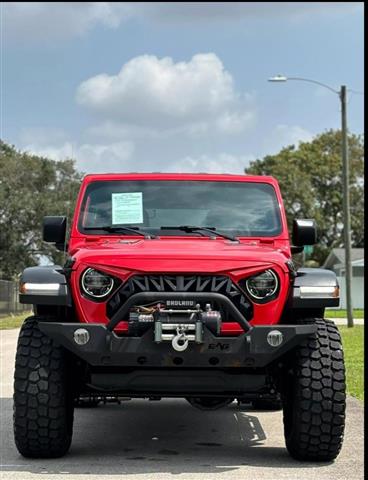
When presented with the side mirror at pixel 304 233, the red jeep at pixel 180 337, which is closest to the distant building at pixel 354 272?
the side mirror at pixel 304 233

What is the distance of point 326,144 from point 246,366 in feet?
232

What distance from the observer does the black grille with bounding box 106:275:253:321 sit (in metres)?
6.45

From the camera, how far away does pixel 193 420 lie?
349 inches

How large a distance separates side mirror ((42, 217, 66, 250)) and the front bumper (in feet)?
5.69

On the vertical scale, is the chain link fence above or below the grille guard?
below

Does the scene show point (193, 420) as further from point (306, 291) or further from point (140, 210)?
point (306, 291)

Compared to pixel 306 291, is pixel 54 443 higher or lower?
lower

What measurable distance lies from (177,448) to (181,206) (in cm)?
201

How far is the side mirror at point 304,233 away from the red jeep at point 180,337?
3.67ft

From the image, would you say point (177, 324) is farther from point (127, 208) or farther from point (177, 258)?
point (127, 208)

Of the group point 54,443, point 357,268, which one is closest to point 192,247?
point 54,443

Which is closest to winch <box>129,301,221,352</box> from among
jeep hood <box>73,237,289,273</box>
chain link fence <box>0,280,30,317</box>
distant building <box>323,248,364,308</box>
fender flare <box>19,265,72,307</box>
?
jeep hood <box>73,237,289,273</box>

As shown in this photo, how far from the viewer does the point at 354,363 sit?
1474 centimetres

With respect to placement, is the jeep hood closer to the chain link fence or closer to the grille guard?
the grille guard
